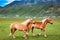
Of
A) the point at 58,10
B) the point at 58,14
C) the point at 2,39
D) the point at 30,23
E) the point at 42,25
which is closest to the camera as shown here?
the point at 2,39

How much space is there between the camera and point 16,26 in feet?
39.3

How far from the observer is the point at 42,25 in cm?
1361

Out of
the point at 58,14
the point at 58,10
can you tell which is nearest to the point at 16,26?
the point at 58,14

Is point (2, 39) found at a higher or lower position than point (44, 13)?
higher

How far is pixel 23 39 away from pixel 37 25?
2.41 metres

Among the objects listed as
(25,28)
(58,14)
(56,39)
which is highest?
(25,28)

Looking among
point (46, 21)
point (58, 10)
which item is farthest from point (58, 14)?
point (46, 21)

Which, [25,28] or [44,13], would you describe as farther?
[44,13]

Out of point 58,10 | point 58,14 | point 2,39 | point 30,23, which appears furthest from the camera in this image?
point 58,10

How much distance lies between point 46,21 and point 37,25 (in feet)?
2.45

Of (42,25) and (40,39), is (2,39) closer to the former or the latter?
(40,39)

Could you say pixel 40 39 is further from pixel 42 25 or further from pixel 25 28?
pixel 42 25

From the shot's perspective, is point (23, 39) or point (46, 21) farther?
point (46, 21)

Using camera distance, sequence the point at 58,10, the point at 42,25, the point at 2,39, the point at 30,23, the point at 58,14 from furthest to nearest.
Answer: the point at 58,10
the point at 58,14
the point at 42,25
the point at 30,23
the point at 2,39
